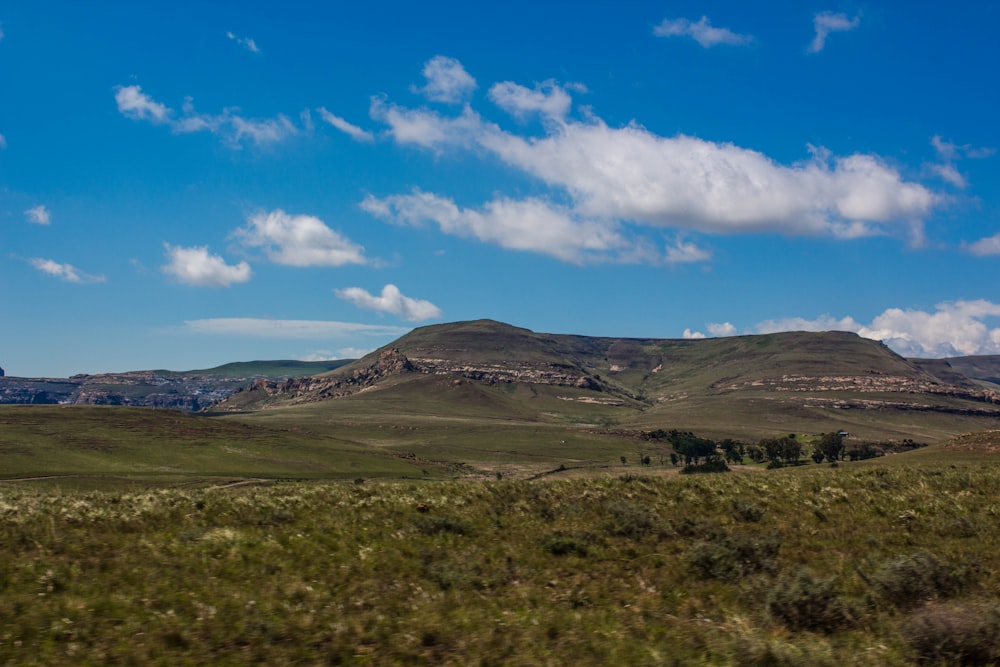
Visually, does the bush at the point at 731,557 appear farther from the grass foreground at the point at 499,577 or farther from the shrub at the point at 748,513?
the shrub at the point at 748,513

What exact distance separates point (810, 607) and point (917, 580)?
3.74 m

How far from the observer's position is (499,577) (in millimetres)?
16094

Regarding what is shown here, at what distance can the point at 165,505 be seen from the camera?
20.4 m

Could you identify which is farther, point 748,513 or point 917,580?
point 748,513

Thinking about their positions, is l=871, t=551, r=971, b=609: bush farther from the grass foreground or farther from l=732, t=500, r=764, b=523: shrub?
l=732, t=500, r=764, b=523: shrub

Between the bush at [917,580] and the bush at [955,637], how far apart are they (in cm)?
234

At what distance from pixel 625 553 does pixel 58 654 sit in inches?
511

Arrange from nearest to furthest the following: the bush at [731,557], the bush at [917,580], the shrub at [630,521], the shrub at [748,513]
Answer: the bush at [917,580]
the bush at [731,557]
the shrub at [630,521]
the shrub at [748,513]

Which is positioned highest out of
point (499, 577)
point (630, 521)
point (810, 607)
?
point (630, 521)

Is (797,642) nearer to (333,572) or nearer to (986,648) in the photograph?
(986,648)

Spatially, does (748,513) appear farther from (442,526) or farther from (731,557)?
(442,526)

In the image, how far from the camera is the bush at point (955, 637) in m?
12.0

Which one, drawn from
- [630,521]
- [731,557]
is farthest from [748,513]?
[731,557]

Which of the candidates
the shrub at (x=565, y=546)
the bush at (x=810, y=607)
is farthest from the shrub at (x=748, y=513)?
the bush at (x=810, y=607)
